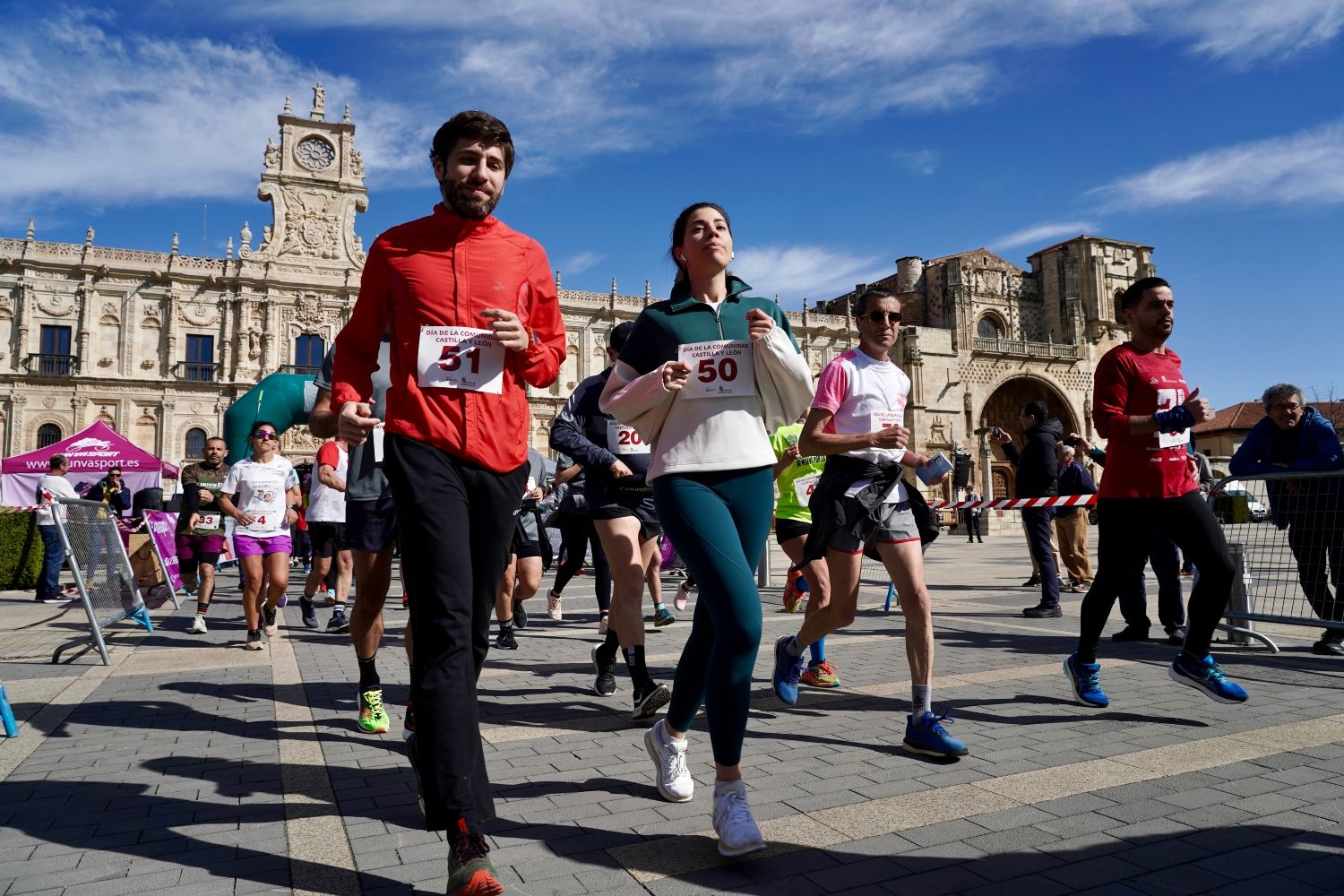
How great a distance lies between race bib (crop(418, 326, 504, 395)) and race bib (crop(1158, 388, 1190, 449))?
131 inches

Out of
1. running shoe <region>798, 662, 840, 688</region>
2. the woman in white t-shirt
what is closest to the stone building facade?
the woman in white t-shirt

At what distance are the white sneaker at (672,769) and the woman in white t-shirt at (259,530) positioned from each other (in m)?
5.16

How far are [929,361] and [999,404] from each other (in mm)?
6607

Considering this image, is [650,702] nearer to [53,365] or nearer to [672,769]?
[672,769]

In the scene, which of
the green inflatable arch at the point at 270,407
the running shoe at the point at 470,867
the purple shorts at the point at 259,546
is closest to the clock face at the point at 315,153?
the green inflatable arch at the point at 270,407

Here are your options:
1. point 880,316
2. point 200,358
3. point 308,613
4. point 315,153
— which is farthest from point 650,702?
point 315,153

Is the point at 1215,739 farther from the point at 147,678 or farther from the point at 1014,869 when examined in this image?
the point at 147,678

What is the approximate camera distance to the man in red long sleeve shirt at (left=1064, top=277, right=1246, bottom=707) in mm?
4152

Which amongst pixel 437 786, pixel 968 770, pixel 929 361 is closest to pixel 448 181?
pixel 437 786

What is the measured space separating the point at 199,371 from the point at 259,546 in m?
39.1

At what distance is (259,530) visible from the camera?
729cm

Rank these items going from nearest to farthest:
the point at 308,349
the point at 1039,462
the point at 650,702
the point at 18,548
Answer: the point at 650,702 < the point at 1039,462 < the point at 18,548 < the point at 308,349

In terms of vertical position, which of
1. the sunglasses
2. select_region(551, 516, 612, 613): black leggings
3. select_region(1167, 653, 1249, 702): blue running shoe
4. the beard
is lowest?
select_region(1167, 653, 1249, 702): blue running shoe

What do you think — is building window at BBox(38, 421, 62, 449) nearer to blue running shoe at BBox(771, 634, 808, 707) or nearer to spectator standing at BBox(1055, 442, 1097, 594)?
spectator standing at BBox(1055, 442, 1097, 594)
